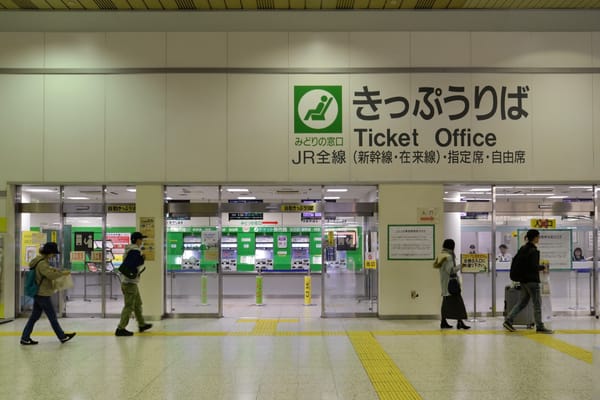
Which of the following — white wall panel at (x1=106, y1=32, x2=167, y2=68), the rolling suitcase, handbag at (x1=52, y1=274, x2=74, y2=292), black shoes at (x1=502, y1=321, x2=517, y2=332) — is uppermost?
white wall panel at (x1=106, y1=32, x2=167, y2=68)

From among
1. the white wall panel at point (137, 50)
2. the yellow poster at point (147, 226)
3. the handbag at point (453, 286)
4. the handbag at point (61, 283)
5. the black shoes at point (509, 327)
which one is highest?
the white wall panel at point (137, 50)

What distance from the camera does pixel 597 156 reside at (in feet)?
33.7

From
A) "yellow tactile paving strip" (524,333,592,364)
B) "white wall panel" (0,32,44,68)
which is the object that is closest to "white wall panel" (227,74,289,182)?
"white wall panel" (0,32,44,68)

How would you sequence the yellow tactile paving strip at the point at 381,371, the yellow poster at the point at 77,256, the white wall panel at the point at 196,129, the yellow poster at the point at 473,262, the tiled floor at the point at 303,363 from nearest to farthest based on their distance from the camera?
the yellow tactile paving strip at the point at 381,371, the tiled floor at the point at 303,363, the yellow poster at the point at 473,262, the white wall panel at the point at 196,129, the yellow poster at the point at 77,256

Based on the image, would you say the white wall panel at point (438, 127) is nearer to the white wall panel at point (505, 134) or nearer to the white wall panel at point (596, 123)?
the white wall panel at point (505, 134)

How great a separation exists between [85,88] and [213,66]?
2.38 metres

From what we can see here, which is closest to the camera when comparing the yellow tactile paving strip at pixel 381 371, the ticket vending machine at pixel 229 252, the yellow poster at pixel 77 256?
the yellow tactile paving strip at pixel 381 371

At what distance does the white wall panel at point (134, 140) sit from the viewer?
10.2 metres

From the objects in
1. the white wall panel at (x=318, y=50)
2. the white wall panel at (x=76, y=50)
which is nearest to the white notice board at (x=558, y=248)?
the white wall panel at (x=318, y=50)

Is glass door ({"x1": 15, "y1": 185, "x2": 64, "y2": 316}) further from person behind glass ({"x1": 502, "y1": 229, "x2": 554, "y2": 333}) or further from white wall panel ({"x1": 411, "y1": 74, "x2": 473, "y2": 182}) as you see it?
person behind glass ({"x1": 502, "y1": 229, "x2": 554, "y2": 333})

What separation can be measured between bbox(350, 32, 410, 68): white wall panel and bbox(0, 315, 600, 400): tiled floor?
4718mm

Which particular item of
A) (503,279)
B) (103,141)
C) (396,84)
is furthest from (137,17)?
(503,279)

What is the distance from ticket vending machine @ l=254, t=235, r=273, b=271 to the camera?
12914 mm

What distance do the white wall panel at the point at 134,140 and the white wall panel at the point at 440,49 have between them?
4.76 metres
